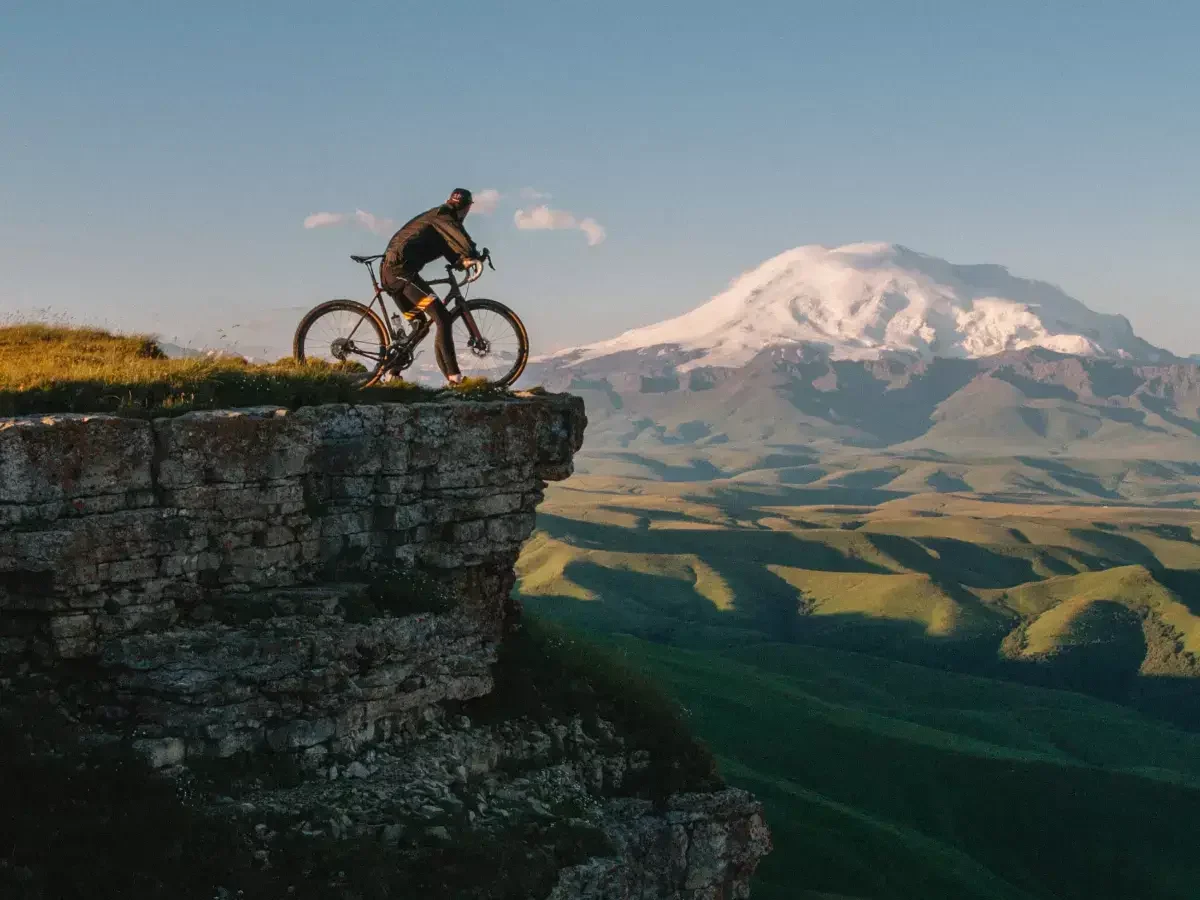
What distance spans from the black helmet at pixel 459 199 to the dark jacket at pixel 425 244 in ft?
0.45

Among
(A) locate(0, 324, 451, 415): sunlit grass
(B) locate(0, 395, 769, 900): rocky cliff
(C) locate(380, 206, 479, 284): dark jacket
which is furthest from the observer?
(C) locate(380, 206, 479, 284): dark jacket

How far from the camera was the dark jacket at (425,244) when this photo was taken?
2408 centimetres

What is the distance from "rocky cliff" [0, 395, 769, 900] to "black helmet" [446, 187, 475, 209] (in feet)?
14.7

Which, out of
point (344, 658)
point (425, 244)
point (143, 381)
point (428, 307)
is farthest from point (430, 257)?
point (344, 658)

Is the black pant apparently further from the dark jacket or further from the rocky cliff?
the rocky cliff

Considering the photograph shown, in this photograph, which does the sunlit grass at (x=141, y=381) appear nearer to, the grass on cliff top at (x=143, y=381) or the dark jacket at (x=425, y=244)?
the grass on cliff top at (x=143, y=381)

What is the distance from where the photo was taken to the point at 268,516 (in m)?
19.6

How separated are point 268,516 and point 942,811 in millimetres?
101888

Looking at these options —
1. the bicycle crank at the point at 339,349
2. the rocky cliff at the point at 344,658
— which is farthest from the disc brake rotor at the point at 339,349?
the rocky cliff at the point at 344,658

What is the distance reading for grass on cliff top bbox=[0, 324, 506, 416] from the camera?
19.1 meters

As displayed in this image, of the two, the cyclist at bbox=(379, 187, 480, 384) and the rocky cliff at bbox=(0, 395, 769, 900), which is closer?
the rocky cliff at bbox=(0, 395, 769, 900)

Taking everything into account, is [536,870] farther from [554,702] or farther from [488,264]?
[488,264]

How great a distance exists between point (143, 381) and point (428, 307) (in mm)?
6588

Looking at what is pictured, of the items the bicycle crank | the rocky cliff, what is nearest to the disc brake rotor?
the bicycle crank
